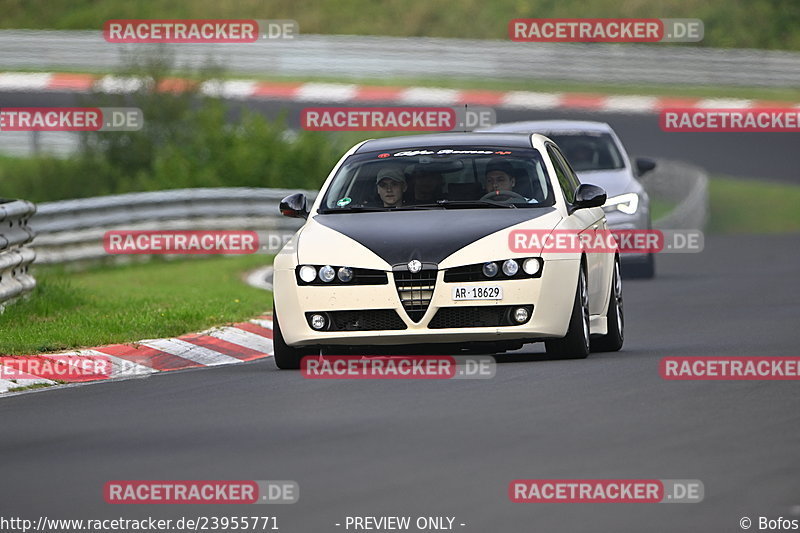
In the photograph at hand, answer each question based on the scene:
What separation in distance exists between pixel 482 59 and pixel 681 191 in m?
11.9

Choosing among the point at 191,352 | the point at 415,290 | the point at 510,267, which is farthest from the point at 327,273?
the point at 191,352

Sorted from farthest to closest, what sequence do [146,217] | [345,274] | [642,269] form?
1. [146,217]
2. [642,269]
3. [345,274]

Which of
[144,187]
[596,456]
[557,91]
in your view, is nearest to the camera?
[596,456]

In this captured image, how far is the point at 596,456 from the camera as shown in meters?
7.91

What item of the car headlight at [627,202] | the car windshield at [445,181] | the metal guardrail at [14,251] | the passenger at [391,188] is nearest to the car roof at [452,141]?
the car windshield at [445,181]

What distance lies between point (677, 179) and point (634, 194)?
11.4 meters

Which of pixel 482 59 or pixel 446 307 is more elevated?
pixel 482 59

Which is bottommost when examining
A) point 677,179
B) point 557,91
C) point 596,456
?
point 596,456

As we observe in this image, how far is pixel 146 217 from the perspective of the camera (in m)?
24.8

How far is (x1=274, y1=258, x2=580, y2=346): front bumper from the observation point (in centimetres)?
1132

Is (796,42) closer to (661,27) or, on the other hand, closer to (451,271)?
(661,27)

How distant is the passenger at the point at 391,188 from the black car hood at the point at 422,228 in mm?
268

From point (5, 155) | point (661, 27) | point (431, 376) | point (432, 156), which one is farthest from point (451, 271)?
point (661, 27)

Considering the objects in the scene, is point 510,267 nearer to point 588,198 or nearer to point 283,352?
point 588,198
